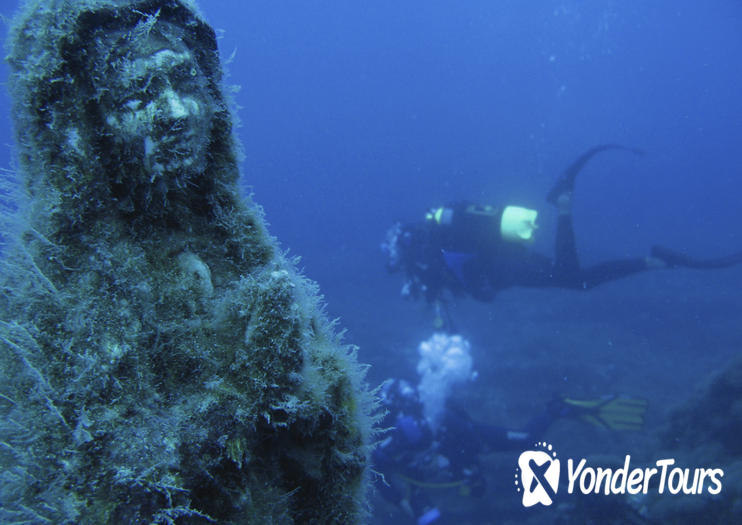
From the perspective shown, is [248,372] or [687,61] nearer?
[248,372]

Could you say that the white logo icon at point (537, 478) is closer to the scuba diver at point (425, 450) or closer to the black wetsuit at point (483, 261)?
the scuba diver at point (425, 450)

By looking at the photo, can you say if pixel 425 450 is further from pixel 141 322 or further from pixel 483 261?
pixel 141 322

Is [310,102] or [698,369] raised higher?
[310,102]

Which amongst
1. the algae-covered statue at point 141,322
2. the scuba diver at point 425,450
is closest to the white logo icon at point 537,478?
the scuba diver at point 425,450

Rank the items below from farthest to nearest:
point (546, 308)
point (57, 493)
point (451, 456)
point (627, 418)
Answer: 1. point (546, 308)
2. point (627, 418)
3. point (451, 456)
4. point (57, 493)

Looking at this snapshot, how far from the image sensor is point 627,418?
9984mm

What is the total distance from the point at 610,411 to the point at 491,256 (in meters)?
5.42

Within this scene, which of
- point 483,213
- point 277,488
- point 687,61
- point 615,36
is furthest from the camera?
point 615,36

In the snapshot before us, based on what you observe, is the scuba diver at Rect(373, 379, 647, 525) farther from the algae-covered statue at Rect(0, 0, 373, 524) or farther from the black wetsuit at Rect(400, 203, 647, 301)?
the algae-covered statue at Rect(0, 0, 373, 524)

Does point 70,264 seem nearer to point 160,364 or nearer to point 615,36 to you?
point 160,364

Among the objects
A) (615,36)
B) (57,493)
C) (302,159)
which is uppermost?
(615,36)

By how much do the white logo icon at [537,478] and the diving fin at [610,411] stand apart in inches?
59.9

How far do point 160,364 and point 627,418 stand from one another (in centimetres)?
1188

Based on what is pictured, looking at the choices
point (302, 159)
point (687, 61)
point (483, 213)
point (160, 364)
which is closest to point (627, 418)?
point (483, 213)
